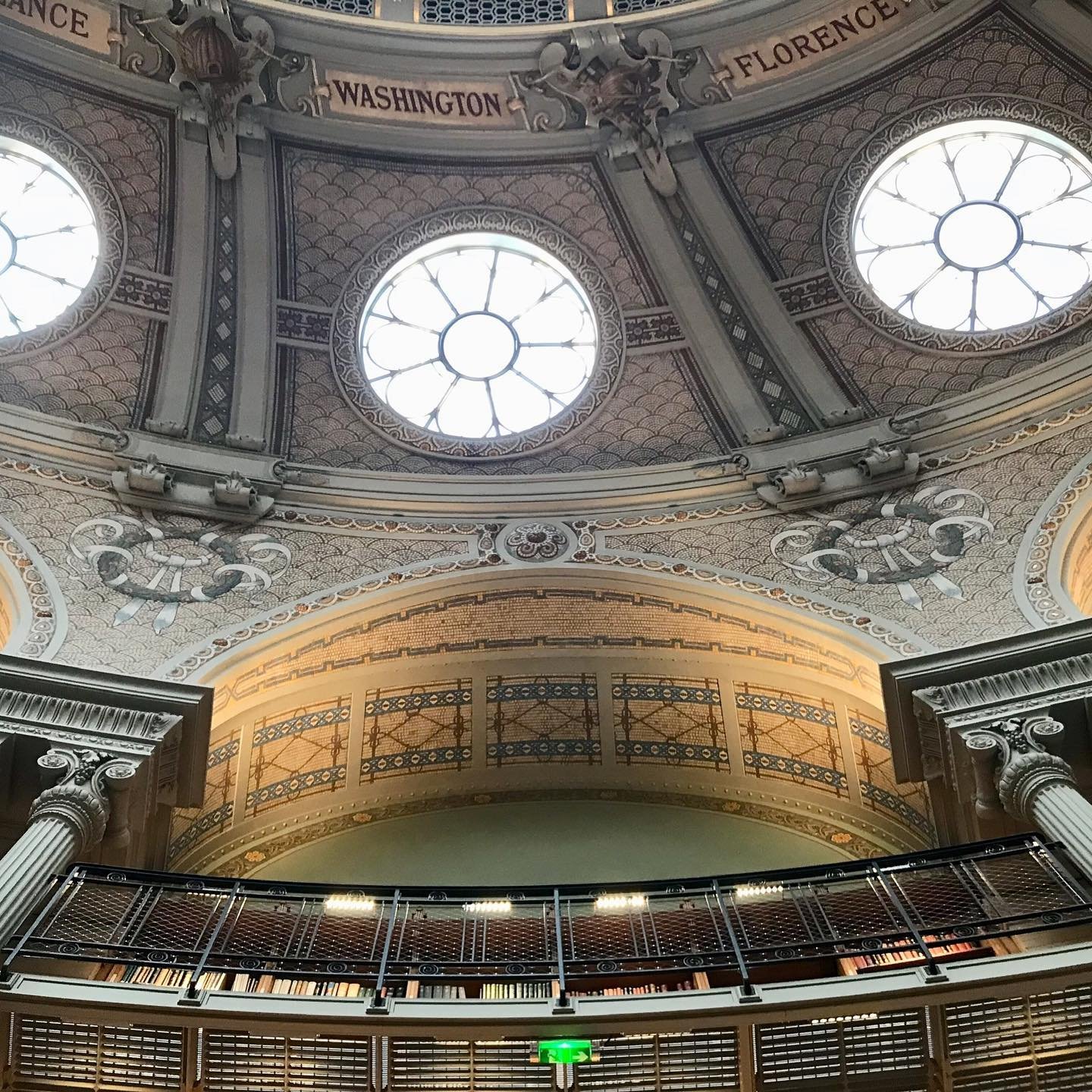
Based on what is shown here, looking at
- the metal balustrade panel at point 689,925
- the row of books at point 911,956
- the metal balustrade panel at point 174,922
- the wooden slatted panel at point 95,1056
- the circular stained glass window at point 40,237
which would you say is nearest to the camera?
the wooden slatted panel at point 95,1056

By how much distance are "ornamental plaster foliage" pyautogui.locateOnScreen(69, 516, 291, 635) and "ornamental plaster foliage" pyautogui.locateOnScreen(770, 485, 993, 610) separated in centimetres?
Answer: 430

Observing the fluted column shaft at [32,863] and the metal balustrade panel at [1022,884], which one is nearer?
the fluted column shaft at [32,863]

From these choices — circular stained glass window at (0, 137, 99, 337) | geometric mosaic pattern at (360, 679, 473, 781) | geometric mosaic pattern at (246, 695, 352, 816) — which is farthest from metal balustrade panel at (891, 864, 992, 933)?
circular stained glass window at (0, 137, 99, 337)

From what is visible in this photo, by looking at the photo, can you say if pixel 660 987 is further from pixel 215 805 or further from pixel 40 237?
pixel 40 237

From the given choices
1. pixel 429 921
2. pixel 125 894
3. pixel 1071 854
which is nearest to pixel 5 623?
pixel 125 894

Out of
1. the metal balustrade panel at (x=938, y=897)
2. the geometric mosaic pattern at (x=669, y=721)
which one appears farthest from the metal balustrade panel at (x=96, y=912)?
the geometric mosaic pattern at (x=669, y=721)

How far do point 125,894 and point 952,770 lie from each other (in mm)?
5217

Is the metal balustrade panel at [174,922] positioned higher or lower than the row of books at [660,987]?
higher

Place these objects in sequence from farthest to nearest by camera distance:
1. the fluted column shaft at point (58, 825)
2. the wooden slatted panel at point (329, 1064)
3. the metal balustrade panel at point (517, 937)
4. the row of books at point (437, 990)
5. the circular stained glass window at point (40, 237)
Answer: the circular stained glass window at point (40, 237), the row of books at point (437, 990), the metal balustrade panel at point (517, 937), the fluted column shaft at point (58, 825), the wooden slatted panel at point (329, 1064)

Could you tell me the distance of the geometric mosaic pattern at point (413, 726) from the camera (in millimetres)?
12086

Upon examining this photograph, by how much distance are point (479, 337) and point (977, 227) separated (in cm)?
484

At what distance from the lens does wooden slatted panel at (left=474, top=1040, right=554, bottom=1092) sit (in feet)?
23.4

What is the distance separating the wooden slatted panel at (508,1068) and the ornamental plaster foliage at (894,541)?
16.5 feet

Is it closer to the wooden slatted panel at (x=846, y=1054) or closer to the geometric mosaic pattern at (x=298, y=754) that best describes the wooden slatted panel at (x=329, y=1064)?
the wooden slatted panel at (x=846, y=1054)
